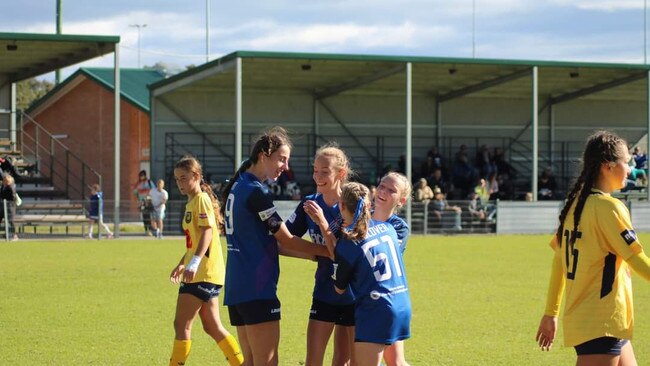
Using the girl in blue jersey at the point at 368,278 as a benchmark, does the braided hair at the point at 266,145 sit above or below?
above

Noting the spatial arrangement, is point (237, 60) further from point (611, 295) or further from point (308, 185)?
point (611, 295)

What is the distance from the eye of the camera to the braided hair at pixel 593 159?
5.51m

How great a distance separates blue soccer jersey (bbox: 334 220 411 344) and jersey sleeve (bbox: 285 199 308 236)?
778mm

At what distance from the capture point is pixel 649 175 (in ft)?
110

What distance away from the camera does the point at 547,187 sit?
121 feet

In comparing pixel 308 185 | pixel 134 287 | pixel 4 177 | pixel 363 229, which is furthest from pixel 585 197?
pixel 308 185

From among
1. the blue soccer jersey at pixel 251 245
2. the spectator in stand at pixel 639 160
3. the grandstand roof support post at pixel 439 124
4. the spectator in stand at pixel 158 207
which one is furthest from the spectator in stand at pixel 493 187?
the blue soccer jersey at pixel 251 245

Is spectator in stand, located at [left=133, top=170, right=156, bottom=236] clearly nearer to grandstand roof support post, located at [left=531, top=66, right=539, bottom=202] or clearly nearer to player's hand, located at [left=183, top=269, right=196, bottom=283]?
grandstand roof support post, located at [left=531, top=66, right=539, bottom=202]

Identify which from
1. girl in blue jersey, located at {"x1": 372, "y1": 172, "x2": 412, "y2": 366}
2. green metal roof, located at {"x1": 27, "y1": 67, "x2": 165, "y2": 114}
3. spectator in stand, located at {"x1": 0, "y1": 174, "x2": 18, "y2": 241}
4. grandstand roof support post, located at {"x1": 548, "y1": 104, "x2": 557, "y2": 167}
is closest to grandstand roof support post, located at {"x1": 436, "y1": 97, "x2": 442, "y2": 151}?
grandstand roof support post, located at {"x1": 548, "y1": 104, "x2": 557, "y2": 167}

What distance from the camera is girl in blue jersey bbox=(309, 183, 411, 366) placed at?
6.14 metres

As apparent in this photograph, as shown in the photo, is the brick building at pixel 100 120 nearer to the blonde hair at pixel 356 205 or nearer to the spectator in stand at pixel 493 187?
the spectator in stand at pixel 493 187

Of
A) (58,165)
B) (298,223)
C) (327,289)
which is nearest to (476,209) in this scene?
(58,165)

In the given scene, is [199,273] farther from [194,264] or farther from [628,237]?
[628,237]

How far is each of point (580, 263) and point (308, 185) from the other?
109 feet
